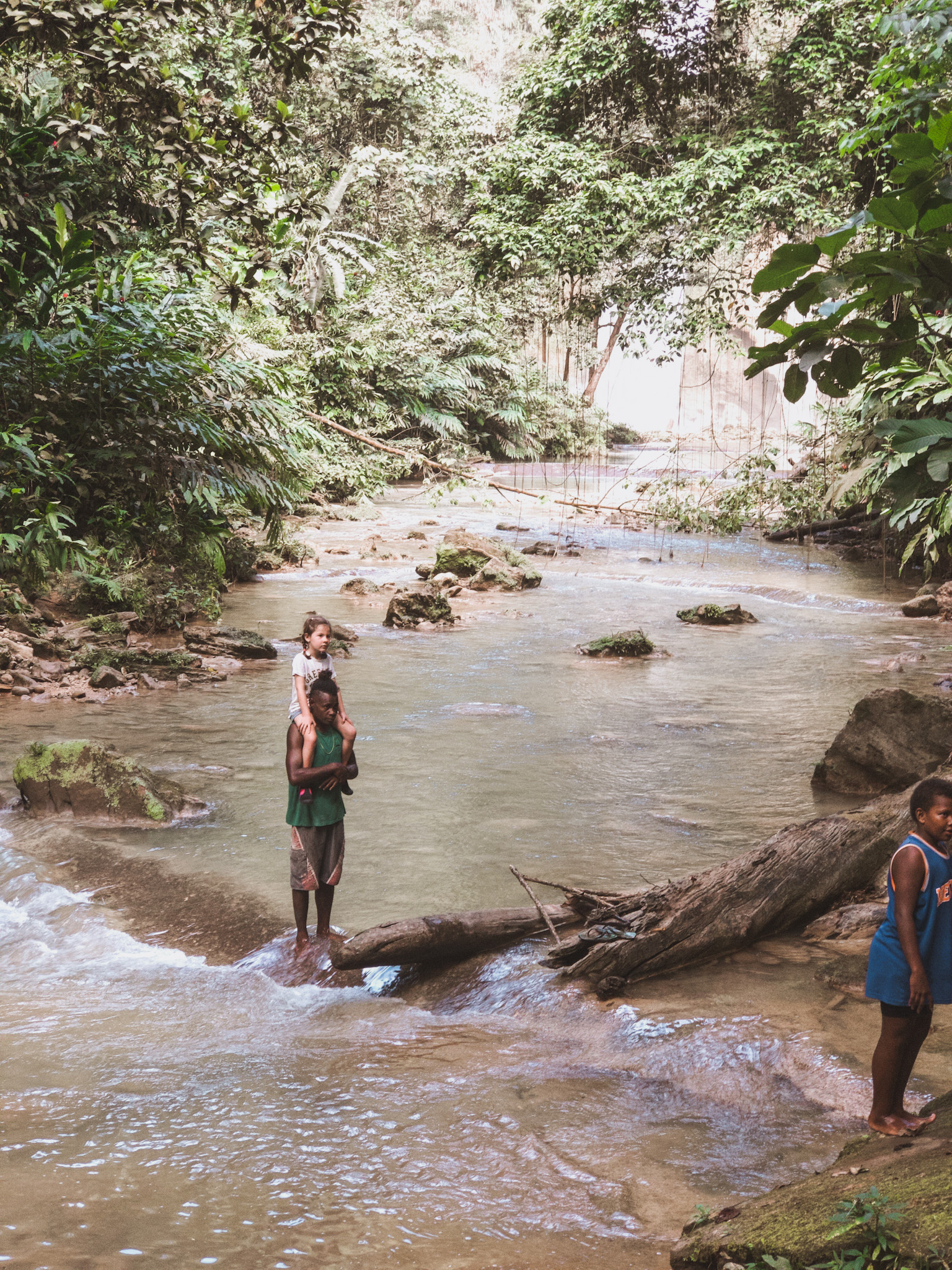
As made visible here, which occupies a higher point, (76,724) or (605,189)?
(605,189)

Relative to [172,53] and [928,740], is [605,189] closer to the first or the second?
[172,53]

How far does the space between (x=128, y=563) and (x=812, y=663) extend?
730 centimetres

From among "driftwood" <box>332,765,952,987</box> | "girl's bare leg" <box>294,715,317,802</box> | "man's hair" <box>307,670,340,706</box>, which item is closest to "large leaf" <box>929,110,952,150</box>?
"driftwood" <box>332,765,952,987</box>

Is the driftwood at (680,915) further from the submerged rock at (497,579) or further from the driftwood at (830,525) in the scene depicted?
the driftwood at (830,525)

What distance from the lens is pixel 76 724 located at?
333 inches

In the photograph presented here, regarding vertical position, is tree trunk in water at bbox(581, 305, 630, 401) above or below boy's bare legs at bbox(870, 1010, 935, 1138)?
above

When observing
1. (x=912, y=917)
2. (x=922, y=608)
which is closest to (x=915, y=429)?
(x=912, y=917)

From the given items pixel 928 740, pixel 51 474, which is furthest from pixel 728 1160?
pixel 51 474

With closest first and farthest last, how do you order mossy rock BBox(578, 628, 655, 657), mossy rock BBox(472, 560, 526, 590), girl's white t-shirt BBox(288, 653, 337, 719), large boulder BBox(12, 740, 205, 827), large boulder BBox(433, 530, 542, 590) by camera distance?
girl's white t-shirt BBox(288, 653, 337, 719)
large boulder BBox(12, 740, 205, 827)
mossy rock BBox(578, 628, 655, 657)
mossy rock BBox(472, 560, 526, 590)
large boulder BBox(433, 530, 542, 590)

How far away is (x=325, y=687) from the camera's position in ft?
15.8

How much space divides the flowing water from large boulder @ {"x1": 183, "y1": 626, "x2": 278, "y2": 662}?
7.00ft

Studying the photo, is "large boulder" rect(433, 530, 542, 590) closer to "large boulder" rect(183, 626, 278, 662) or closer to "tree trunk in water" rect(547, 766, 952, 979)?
"large boulder" rect(183, 626, 278, 662)

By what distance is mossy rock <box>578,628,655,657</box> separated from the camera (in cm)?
1179

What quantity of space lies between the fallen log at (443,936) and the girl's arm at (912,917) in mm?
1899
